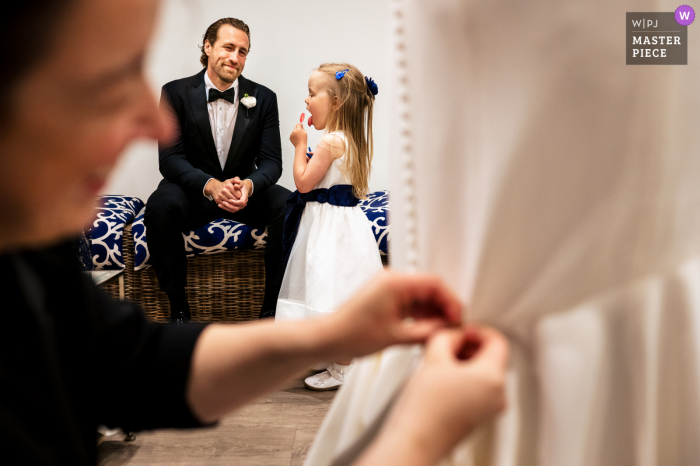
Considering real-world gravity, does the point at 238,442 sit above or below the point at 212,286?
below

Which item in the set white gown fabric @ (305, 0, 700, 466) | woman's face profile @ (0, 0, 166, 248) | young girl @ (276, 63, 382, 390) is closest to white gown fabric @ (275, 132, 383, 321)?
young girl @ (276, 63, 382, 390)

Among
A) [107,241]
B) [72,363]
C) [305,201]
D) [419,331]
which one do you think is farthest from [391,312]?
Result: [107,241]

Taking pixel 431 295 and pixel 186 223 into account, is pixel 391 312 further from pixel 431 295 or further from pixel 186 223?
pixel 186 223

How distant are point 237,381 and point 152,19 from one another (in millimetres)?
267

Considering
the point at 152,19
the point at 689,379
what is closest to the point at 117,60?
the point at 152,19

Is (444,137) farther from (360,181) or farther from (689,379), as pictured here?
(360,181)

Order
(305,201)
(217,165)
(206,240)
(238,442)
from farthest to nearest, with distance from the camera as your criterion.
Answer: (217,165)
(206,240)
(305,201)
(238,442)

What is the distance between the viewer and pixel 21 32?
0.23 m

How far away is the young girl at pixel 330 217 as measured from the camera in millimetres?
1769

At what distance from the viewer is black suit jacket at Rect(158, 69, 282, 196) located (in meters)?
2.30

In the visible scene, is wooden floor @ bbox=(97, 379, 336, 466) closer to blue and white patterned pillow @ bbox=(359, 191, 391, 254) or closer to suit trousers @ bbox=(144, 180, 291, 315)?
suit trousers @ bbox=(144, 180, 291, 315)

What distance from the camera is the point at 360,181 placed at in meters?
1.89

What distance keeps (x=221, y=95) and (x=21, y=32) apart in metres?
2.34

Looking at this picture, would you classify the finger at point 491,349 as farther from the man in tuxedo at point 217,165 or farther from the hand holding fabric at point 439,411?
the man in tuxedo at point 217,165
